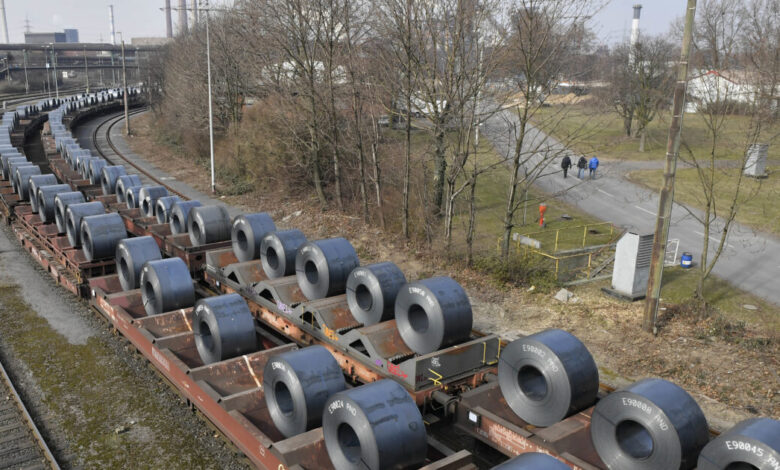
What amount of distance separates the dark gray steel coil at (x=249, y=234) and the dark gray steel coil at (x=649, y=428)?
10.3 meters

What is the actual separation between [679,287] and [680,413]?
11193 millimetres

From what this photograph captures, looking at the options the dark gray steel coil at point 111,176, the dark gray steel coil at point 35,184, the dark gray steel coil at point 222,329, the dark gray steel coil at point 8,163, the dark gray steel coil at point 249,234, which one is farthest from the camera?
the dark gray steel coil at point 8,163

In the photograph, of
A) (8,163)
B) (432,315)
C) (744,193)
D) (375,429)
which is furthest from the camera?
(744,193)

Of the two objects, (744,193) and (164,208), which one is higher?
(164,208)

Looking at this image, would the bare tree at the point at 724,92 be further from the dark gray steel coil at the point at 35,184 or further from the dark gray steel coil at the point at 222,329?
the dark gray steel coil at the point at 35,184

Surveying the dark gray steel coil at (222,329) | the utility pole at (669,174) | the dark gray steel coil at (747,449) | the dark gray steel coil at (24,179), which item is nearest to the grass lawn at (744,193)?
the utility pole at (669,174)

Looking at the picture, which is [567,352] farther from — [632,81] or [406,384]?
[632,81]

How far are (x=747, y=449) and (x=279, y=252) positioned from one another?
1075 centimetres

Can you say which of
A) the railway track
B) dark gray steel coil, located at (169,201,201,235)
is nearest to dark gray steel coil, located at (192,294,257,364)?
the railway track

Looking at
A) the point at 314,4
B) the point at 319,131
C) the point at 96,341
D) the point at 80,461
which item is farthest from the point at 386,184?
the point at 80,461

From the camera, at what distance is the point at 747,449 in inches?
261

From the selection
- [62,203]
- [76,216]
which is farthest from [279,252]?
[62,203]

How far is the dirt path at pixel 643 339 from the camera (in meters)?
11.9

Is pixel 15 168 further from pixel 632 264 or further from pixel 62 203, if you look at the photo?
pixel 632 264
